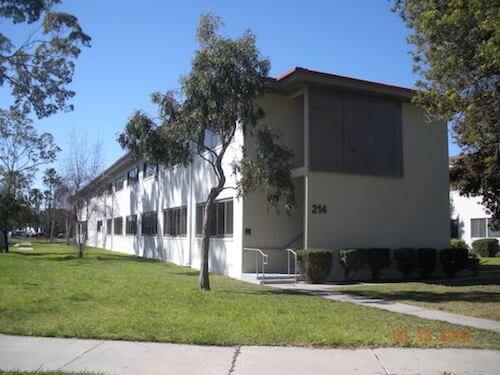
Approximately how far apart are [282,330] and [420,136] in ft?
46.7

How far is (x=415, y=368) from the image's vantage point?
6711 millimetres

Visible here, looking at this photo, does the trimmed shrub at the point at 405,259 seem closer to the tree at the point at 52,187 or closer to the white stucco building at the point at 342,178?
the white stucco building at the point at 342,178

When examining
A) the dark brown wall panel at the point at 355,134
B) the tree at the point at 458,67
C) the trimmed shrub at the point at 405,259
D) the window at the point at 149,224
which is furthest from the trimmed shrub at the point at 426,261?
the window at the point at 149,224

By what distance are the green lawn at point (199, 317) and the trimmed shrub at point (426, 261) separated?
7050 millimetres

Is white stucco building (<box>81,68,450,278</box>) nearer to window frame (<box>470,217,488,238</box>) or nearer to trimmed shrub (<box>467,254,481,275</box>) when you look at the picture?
trimmed shrub (<box>467,254,481,275</box>)

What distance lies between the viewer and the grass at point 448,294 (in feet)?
38.7

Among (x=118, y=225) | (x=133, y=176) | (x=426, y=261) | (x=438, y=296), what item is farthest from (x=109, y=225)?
(x=438, y=296)

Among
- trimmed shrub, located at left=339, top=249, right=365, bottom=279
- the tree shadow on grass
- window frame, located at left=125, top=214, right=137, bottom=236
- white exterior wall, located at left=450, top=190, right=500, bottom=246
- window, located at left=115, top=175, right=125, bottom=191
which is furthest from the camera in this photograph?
window, located at left=115, top=175, right=125, bottom=191

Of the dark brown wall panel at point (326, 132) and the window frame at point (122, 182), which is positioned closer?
the dark brown wall panel at point (326, 132)

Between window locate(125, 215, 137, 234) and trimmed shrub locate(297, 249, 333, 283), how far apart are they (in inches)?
852

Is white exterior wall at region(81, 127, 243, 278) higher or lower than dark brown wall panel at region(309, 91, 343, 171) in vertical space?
lower

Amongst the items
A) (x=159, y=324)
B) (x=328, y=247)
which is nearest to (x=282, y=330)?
(x=159, y=324)
